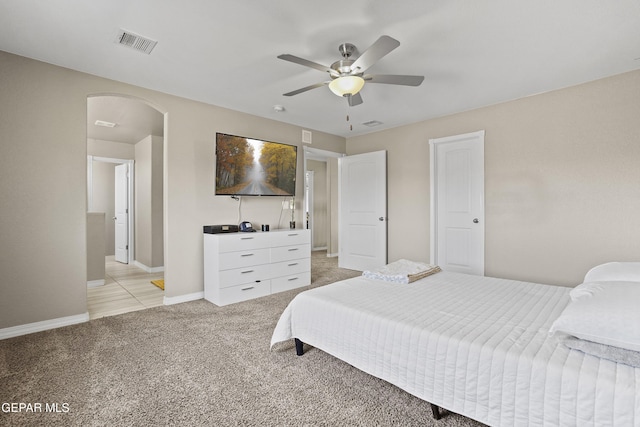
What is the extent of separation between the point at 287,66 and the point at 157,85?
1.52 m

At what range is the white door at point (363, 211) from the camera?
5.13 metres

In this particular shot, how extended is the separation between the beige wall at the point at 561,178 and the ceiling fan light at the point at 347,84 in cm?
248

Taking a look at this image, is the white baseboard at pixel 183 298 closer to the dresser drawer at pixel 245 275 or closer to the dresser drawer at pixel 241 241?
the dresser drawer at pixel 245 275

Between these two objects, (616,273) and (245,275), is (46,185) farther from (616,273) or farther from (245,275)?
(616,273)

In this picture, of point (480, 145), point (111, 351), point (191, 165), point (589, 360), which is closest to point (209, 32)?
point (191, 165)

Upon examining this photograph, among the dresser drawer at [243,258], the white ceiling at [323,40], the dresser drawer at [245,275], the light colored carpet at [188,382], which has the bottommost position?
the light colored carpet at [188,382]

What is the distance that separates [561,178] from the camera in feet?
11.3

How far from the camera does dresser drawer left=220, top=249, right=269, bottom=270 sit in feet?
11.7

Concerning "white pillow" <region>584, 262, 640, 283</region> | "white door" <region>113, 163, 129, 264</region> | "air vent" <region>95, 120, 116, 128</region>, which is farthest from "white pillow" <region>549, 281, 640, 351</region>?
"white door" <region>113, 163, 129, 264</region>

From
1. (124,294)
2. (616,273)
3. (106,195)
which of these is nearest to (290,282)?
(124,294)

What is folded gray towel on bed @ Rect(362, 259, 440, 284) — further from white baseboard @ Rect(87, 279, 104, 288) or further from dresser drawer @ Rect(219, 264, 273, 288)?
white baseboard @ Rect(87, 279, 104, 288)

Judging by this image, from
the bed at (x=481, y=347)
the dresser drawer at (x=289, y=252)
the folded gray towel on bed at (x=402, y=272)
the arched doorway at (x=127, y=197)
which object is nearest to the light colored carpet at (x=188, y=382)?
the bed at (x=481, y=347)

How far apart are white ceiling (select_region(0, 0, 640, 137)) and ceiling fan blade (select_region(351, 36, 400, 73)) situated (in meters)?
0.26

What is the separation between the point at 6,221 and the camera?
2.63 metres
